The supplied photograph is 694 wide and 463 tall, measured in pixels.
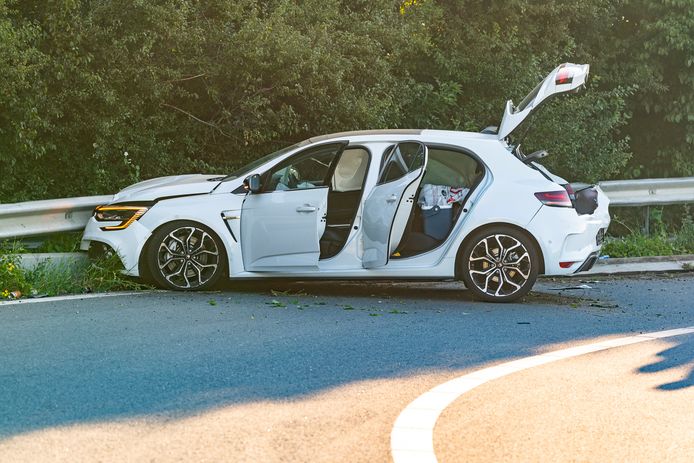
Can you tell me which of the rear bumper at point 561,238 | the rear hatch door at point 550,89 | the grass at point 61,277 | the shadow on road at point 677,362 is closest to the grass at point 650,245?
the rear bumper at point 561,238

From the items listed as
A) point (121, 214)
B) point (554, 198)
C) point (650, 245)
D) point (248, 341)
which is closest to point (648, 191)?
point (650, 245)

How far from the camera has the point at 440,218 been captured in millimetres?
11828

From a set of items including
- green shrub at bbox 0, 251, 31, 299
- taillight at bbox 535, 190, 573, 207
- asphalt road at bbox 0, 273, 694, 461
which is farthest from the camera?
taillight at bbox 535, 190, 573, 207

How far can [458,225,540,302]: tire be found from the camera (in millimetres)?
11602

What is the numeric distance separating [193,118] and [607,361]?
9.85 m

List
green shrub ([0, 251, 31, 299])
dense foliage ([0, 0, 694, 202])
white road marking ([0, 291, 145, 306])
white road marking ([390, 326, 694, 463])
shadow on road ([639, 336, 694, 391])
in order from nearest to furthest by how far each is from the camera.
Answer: white road marking ([390, 326, 694, 463]), shadow on road ([639, 336, 694, 391]), white road marking ([0, 291, 145, 306]), green shrub ([0, 251, 31, 299]), dense foliage ([0, 0, 694, 202])

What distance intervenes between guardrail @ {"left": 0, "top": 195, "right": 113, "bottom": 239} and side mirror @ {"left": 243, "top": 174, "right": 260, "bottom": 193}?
1.74 metres

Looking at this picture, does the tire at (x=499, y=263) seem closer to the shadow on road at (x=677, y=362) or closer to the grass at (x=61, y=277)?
the shadow on road at (x=677, y=362)

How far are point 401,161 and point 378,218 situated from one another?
0.61 m

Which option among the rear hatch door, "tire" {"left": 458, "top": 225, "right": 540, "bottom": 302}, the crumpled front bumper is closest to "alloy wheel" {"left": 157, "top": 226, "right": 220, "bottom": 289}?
the crumpled front bumper

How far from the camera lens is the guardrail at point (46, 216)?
12.2 meters

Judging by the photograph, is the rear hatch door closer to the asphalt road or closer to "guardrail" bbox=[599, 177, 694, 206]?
the asphalt road

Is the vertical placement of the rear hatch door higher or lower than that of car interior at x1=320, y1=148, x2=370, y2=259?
higher

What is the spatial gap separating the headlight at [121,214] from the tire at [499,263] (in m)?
3.06
